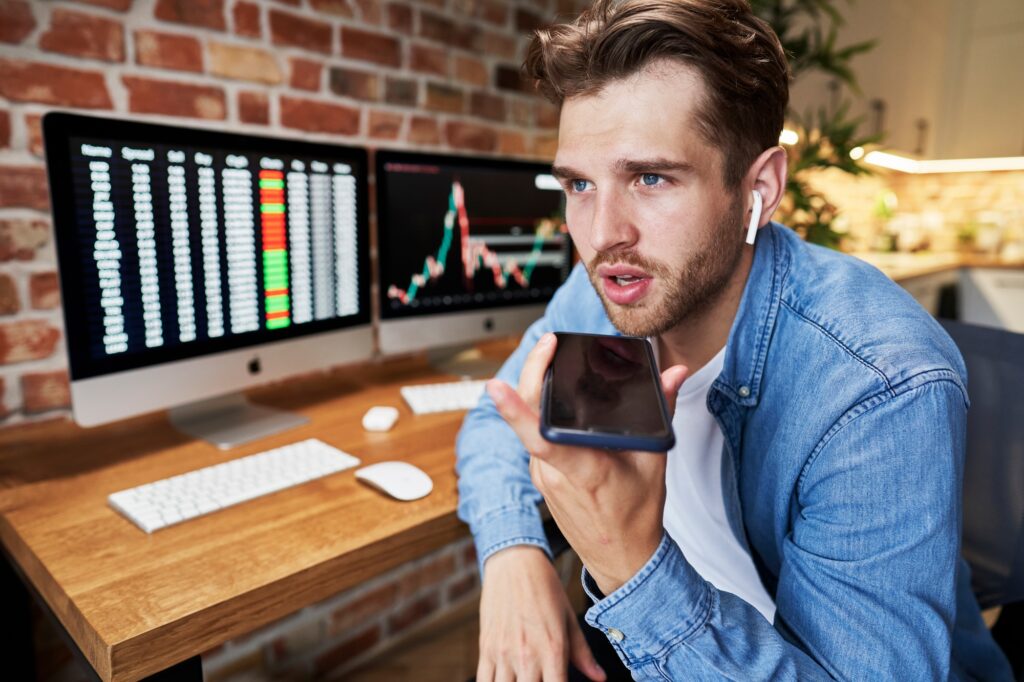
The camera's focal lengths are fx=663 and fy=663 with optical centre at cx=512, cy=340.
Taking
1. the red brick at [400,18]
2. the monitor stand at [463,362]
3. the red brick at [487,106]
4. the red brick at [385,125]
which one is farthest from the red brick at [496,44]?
the monitor stand at [463,362]

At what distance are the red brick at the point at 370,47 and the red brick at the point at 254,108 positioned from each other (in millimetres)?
240

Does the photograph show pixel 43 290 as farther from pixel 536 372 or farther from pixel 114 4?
pixel 536 372

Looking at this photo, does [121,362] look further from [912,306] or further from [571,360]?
[912,306]

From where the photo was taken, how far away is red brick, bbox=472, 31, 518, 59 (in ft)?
5.94

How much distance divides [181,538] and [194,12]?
39.5 inches

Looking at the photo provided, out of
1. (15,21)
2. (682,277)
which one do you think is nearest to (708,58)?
(682,277)

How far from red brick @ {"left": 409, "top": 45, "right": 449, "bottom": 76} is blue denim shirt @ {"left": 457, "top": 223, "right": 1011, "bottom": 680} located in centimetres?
116

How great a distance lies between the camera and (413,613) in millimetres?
1907

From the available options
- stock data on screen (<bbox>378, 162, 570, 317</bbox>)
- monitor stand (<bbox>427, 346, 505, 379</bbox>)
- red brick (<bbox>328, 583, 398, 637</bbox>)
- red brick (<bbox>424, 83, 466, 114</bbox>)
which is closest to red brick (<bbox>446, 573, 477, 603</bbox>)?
red brick (<bbox>328, 583, 398, 637</bbox>)

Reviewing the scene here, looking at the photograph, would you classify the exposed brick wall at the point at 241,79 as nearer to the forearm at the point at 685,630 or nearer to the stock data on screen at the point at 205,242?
the stock data on screen at the point at 205,242

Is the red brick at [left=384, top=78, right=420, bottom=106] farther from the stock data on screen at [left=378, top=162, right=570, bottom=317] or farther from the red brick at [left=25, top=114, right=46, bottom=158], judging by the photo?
the red brick at [left=25, top=114, right=46, bottom=158]

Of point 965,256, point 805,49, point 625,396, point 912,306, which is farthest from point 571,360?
point 965,256

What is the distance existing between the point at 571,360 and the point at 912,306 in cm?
44

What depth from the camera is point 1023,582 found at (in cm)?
88
